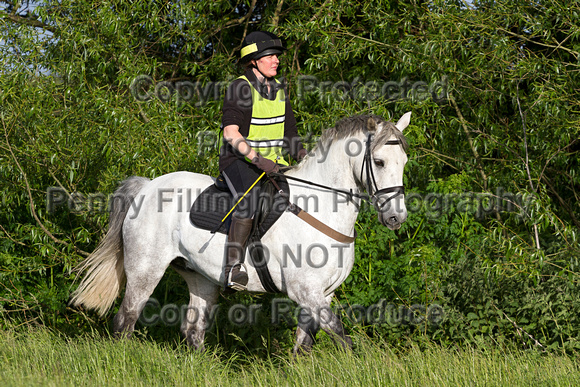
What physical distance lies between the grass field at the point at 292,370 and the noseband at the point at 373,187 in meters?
1.17

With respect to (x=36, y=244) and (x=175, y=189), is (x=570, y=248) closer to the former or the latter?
(x=175, y=189)

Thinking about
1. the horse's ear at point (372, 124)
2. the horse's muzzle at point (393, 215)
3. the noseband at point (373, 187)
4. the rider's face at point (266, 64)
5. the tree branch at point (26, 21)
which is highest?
the tree branch at point (26, 21)

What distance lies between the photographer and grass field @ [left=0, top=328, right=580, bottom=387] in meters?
4.39

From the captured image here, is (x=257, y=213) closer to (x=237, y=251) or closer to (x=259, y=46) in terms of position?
(x=237, y=251)

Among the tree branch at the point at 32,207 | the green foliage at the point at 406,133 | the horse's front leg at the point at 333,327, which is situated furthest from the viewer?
the tree branch at the point at 32,207

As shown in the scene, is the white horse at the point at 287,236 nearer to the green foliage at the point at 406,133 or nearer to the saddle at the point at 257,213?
the saddle at the point at 257,213

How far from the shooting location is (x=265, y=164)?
4.89m

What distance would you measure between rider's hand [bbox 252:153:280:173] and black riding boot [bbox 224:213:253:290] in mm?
465

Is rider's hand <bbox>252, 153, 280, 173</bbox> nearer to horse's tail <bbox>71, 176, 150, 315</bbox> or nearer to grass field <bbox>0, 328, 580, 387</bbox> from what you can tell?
grass field <bbox>0, 328, 580, 387</bbox>

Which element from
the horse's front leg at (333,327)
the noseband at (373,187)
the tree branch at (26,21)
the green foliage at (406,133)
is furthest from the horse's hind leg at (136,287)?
the tree branch at (26,21)

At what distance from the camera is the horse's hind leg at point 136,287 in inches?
231

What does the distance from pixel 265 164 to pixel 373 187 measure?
0.91m

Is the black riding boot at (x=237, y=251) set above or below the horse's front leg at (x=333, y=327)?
above

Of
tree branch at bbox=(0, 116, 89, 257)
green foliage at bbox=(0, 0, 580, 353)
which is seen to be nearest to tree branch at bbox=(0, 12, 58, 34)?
green foliage at bbox=(0, 0, 580, 353)
